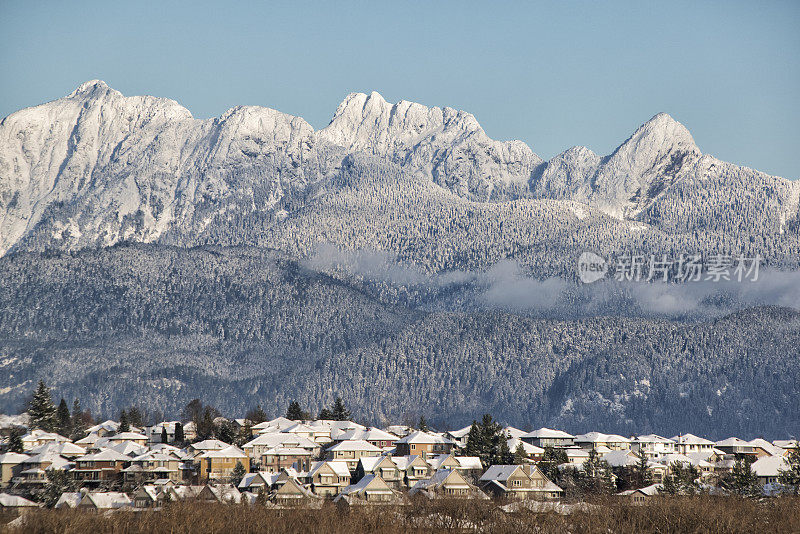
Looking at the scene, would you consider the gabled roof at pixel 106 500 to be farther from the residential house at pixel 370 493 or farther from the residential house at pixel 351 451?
the residential house at pixel 351 451

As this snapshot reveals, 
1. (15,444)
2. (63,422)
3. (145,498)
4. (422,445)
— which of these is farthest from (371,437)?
(145,498)

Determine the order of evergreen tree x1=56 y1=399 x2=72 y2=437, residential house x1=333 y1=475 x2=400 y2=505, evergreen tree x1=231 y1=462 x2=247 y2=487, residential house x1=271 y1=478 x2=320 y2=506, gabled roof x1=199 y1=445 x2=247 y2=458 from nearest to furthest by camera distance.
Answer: residential house x1=271 y1=478 x2=320 y2=506
residential house x1=333 y1=475 x2=400 y2=505
evergreen tree x1=231 y1=462 x2=247 y2=487
gabled roof x1=199 y1=445 x2=247 y2=458
evergreen tree x1=56 y1=399 x2=72 y2=437

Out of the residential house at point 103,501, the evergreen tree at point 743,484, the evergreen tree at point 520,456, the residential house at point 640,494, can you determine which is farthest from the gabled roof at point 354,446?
the evergreen tree at point 743,484

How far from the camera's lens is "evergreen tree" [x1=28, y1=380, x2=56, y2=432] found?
184m

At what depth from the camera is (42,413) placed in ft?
609

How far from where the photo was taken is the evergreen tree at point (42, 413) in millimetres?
183625

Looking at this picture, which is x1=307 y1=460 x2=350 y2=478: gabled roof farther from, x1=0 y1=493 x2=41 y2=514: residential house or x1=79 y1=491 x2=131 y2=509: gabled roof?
x1=0 y1=493 x2=41 y2=514: residential house

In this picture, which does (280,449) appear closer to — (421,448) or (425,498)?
(421,448)

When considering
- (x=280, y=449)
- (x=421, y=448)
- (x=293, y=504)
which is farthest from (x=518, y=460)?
(x=293, y=504)

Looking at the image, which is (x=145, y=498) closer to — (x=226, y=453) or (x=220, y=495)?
(x=220, y=495)

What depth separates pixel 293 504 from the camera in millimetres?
122500

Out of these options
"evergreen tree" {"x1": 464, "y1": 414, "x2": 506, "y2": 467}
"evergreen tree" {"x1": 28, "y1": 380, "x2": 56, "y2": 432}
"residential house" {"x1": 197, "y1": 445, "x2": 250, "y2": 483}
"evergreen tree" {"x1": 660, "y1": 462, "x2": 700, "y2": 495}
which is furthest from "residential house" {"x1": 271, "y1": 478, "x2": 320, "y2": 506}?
"evergreen tree" {"x1": 28, "y1": 380, "x2": 56, "y2": 432}

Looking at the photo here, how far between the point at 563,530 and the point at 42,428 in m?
106

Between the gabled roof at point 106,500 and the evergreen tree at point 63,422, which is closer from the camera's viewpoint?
the gabled roof at point 106,500
